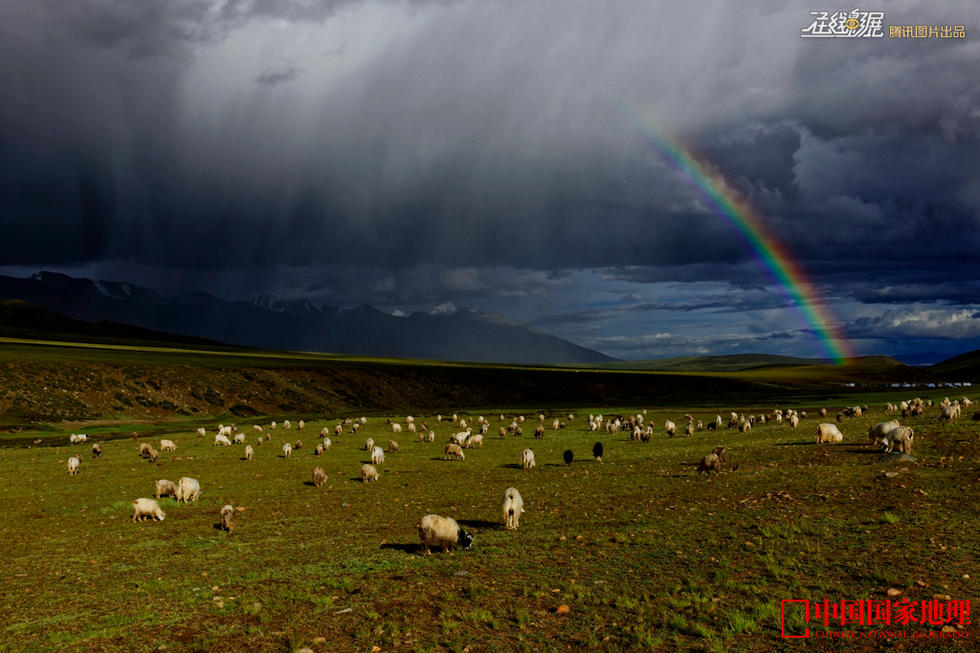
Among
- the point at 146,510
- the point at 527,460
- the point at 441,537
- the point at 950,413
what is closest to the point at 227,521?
the point at 146,510

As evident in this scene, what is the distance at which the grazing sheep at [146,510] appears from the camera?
2403 cm

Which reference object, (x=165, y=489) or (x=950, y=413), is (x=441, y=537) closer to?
(x=165, y=489)

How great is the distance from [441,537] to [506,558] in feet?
7.08

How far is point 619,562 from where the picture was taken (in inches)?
634

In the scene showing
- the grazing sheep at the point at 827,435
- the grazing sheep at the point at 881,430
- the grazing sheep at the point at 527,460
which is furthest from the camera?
the grazing sheep at the point at 527,460

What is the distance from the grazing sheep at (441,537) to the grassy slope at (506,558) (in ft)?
2.37

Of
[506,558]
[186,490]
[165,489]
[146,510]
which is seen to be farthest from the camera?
[165,489]

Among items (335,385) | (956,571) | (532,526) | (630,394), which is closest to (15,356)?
(335,385)

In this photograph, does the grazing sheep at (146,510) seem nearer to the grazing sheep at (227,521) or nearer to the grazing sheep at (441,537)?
the grazing sheep at (227,521)

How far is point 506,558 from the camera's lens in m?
17.2

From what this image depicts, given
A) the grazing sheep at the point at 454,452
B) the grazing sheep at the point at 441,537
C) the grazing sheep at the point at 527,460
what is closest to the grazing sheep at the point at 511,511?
the grazing sheep at the point at 441,537

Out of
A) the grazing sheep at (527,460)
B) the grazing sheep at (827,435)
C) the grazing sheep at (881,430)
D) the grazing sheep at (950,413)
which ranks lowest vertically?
the grazing sheep at (527,460)

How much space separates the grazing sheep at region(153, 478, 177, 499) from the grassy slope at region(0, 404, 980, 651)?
1679 mm

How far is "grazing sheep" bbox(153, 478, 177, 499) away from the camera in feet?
94.6
